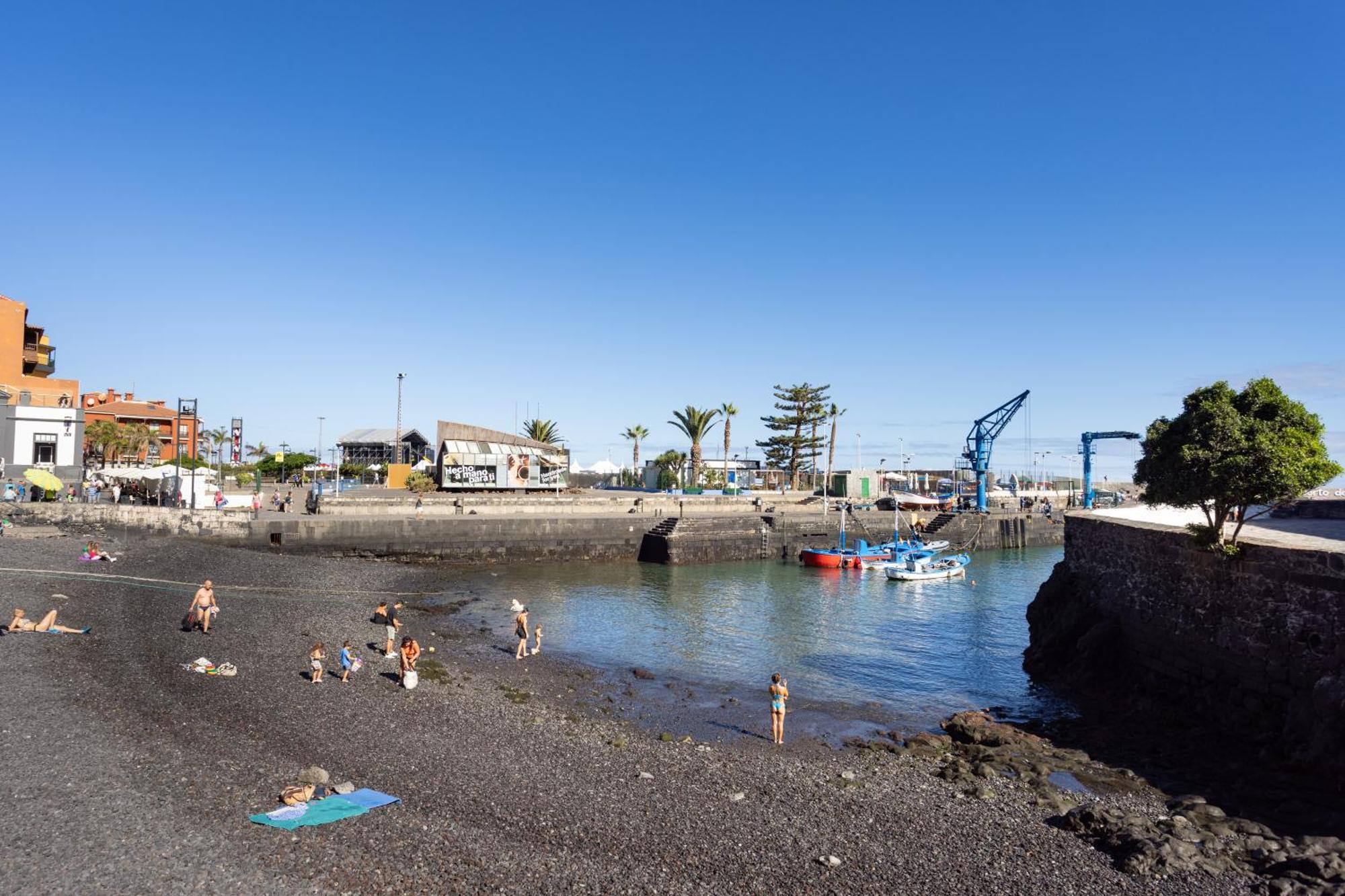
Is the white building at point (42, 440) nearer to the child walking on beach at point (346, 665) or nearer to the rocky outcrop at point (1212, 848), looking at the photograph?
the child walking on beach at point (346, 665)

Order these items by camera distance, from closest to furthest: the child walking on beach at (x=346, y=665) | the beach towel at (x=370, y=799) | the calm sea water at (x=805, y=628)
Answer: the beach towel at (x=370, y=799) → the child walking on beach at (x=346, y=665) → the calm sea water at (x=805, y=628)

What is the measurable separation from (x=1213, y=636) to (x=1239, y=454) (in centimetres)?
474

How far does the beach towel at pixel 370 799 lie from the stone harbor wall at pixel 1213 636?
17.6 meters

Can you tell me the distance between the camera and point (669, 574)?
50.2 metres

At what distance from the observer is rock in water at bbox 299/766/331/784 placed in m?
12.2

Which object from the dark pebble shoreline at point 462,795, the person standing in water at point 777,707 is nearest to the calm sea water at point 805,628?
the person standing in water at point 777,707

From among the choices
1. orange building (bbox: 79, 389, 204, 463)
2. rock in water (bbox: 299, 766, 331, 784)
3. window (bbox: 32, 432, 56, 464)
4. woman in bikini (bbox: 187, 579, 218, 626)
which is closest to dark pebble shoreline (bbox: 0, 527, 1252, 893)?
rock in water (bbox: 299, 766, 331, 784)

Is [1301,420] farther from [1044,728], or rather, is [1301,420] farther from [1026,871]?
[1026,871]

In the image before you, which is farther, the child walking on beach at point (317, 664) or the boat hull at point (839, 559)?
the boat hull at point (839, 559)

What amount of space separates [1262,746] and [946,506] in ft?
233

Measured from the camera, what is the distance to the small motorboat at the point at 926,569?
49.1 m

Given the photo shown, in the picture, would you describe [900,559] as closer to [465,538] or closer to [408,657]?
[465,538]

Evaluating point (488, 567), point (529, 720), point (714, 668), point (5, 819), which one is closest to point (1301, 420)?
point (714, 668)

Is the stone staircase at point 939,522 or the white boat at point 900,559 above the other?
the stone staircase at point 939,522
